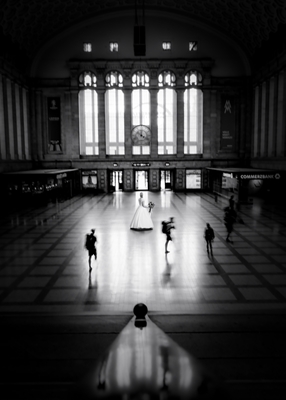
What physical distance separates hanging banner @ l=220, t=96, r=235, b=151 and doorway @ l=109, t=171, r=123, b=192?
11.9 meters

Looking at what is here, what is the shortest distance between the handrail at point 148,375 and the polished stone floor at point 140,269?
5.83 metres

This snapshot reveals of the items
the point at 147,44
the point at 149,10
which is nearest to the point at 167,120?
the point at 147,44

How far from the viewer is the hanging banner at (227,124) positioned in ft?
135

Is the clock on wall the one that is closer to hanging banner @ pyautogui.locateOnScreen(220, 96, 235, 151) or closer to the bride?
hanging banner @ pyautogui.locateOnScreen(220, 96, 235, 151)

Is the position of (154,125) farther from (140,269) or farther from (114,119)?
(140,269)

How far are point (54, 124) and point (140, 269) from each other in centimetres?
3274

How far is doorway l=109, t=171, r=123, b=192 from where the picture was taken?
42219mm

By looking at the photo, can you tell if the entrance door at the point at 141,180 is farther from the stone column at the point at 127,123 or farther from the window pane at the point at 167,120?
the window pane at the point at 167,120

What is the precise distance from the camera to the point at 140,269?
12000mm

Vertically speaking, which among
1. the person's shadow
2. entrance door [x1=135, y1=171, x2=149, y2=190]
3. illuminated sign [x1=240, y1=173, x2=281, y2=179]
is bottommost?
the person's shadow

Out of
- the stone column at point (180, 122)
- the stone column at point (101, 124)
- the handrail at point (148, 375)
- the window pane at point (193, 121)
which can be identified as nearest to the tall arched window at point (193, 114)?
the window pane at point (193, 121)

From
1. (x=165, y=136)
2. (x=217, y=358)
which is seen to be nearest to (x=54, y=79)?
(x=165, y=136)

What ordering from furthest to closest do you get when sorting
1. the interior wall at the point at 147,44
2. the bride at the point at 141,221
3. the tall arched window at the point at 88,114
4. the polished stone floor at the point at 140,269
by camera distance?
1. the tall arched window at the point at 88,114
2. the interior wall at the point at 147,44
3. the bride at the point at 141,221
4. the polished stone floor at the point at 140,269

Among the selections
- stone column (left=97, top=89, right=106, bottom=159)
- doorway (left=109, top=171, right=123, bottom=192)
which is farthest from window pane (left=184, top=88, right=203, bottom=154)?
stone column (left=97, top=89, right=106, bottom=159)
